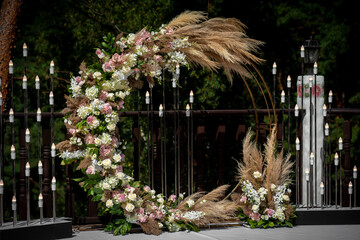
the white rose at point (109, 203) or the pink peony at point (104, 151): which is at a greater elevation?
the pink peony at point (104, 151)

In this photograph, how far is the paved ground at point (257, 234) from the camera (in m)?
4.81

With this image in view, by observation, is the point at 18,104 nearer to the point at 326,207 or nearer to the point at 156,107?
the point at 156,107

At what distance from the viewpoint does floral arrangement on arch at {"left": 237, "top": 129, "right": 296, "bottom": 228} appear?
5.22 m

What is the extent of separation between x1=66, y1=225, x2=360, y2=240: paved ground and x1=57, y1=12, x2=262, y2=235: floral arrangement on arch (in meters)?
0.10

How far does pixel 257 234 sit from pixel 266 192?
1.40ft

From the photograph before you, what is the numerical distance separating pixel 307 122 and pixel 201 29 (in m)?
1.44

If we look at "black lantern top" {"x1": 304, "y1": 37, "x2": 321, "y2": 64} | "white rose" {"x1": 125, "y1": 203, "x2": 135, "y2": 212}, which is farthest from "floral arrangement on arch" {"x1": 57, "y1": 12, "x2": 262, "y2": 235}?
"black lantern top" {"x1": 304, "y1": 37, "x2": 321, "y2": 64}

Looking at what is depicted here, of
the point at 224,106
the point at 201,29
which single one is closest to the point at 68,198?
the point at 201,29

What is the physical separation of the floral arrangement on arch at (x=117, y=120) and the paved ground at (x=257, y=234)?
0.10 metres

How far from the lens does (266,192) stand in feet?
17.1

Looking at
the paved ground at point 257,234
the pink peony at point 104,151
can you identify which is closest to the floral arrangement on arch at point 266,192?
the paved ground at point 257,234

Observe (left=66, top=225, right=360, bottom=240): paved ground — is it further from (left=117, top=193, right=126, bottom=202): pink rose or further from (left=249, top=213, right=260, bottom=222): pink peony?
(left=117, top=193, right=126, bottom=202): pink rose

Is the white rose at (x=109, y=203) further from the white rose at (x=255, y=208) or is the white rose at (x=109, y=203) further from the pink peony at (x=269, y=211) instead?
the pink peony at (x=269, y=211)

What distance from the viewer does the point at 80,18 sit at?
11.1 metres
